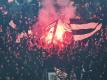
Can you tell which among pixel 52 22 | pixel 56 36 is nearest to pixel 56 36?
pixel 56 36

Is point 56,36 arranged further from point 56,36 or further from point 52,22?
point 52,22

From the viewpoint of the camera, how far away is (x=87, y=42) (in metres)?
5.64

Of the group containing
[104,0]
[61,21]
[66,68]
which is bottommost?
[66,68]

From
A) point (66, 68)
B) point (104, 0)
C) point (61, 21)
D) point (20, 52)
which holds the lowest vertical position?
point (66, 68)

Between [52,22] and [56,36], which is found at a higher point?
[52,22]

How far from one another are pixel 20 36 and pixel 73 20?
1.07 meters

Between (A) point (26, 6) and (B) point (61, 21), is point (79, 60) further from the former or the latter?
(A) point (26, 6)

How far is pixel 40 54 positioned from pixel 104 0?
1.63m

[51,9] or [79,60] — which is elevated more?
[51,9]

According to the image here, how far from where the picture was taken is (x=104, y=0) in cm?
570

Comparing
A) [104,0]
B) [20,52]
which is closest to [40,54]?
[20,52]

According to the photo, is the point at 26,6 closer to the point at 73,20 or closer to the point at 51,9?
the point at 51,9

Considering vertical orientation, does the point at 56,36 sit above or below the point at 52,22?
below

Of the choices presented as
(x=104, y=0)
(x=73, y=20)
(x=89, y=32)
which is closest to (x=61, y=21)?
(x=73, y=20)
